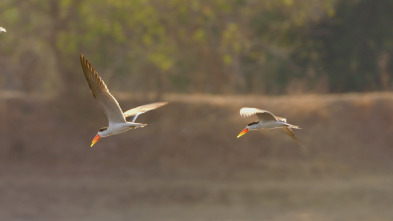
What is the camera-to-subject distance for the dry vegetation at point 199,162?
2034 centimetres

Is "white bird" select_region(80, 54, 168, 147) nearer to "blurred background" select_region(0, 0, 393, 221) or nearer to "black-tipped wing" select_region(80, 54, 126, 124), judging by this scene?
"black-tipped wing" select_region(80, 54, 126, 124)

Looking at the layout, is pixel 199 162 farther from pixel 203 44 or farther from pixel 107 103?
pixel 107 103

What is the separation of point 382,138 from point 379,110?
678mm

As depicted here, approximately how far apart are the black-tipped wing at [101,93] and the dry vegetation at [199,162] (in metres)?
10.2

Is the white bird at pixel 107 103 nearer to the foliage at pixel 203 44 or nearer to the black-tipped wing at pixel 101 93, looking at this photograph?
the black-tipped wing at pixel 101 93

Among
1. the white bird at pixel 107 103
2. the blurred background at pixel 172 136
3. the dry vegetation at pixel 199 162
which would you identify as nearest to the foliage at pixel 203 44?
the blurred background at pixel 172 136

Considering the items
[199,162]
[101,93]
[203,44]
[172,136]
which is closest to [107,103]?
[101,93]

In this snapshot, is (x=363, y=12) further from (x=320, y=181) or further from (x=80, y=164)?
(x=80, y=164)

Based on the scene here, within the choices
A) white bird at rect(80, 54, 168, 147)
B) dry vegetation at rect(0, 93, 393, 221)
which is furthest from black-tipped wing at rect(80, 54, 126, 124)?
dry vegetation at rect(0, 93, 393, 221)

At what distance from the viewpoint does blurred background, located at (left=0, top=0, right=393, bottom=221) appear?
20.5 metres

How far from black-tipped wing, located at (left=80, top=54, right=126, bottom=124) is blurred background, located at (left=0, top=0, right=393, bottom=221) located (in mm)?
10260

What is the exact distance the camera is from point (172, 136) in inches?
867

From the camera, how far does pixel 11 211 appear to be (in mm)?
20391

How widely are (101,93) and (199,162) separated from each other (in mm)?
12060
